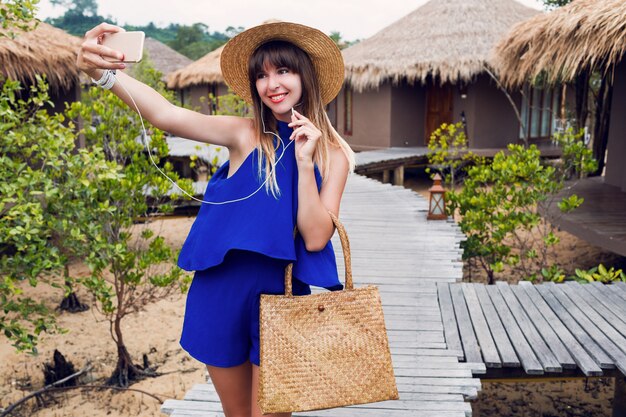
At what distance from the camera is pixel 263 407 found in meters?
1.47

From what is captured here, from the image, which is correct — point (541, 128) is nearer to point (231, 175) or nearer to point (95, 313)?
point (95, 313)

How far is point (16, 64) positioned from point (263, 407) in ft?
23.4

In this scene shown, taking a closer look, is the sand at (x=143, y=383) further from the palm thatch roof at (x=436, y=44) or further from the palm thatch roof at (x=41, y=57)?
the palm thatch roof at (x=436, y=44)

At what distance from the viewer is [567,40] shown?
20.4 feet

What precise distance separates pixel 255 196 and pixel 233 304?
0.31 metres

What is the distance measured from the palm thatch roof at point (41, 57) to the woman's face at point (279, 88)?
632 cm

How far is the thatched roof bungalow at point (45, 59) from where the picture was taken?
707cm

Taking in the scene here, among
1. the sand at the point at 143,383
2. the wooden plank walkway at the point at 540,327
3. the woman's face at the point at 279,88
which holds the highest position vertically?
the woman's face at the point at 279,88

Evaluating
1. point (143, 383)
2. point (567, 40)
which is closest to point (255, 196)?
point (143, 383)

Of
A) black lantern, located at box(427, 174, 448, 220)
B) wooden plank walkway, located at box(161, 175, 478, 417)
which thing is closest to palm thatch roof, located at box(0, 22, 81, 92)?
wooden plank walkway, located at box(161, 175, 478, 417)

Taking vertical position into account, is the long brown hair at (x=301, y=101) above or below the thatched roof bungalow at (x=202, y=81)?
below

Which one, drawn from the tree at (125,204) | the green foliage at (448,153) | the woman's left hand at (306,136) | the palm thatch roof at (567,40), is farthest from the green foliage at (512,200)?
the woman's left hand at (306,136)

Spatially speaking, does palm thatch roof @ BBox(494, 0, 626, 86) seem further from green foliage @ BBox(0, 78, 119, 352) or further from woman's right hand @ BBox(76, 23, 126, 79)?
woman's right hand @ BBox(76, 23, 126, 79)

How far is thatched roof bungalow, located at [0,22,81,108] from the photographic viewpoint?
7070 millimetres
